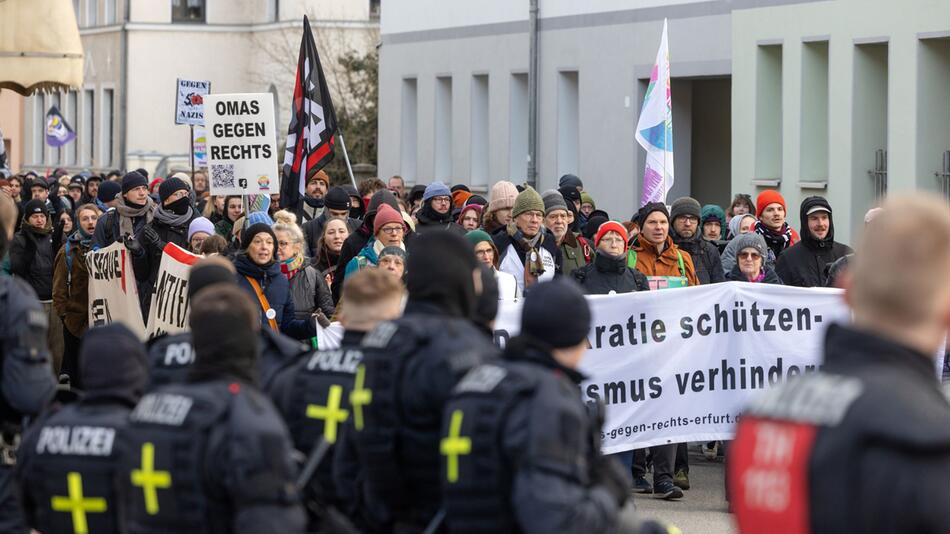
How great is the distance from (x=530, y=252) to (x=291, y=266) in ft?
5.15

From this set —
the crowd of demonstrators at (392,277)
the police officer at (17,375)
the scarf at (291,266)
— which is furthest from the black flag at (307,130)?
the police officer at (17,375)

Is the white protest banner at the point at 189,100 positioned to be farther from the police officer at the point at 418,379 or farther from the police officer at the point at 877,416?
the police officer at the point at 877,416

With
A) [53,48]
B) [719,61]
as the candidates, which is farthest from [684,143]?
[53,48]

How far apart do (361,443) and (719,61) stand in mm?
20284

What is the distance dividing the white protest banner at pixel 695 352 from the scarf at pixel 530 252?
686mm

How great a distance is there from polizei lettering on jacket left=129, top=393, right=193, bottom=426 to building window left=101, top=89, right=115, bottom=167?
5307cm

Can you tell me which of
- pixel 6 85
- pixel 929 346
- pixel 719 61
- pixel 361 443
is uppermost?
pixel 719 61

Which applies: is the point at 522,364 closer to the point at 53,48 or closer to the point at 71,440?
the point at 71,440

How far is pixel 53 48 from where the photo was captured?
47.3ft

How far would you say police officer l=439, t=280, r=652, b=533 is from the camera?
473cm

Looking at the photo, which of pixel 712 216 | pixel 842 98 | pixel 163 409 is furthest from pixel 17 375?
pixel 842 98

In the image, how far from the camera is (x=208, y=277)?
22.2 ft

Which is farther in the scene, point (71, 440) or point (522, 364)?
point (71, 440)

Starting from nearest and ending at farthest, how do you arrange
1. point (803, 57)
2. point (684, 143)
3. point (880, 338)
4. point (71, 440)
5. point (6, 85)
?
point (880, 338), point (71, 440), point (6, 85), point (803, 57), point (684, 143)
